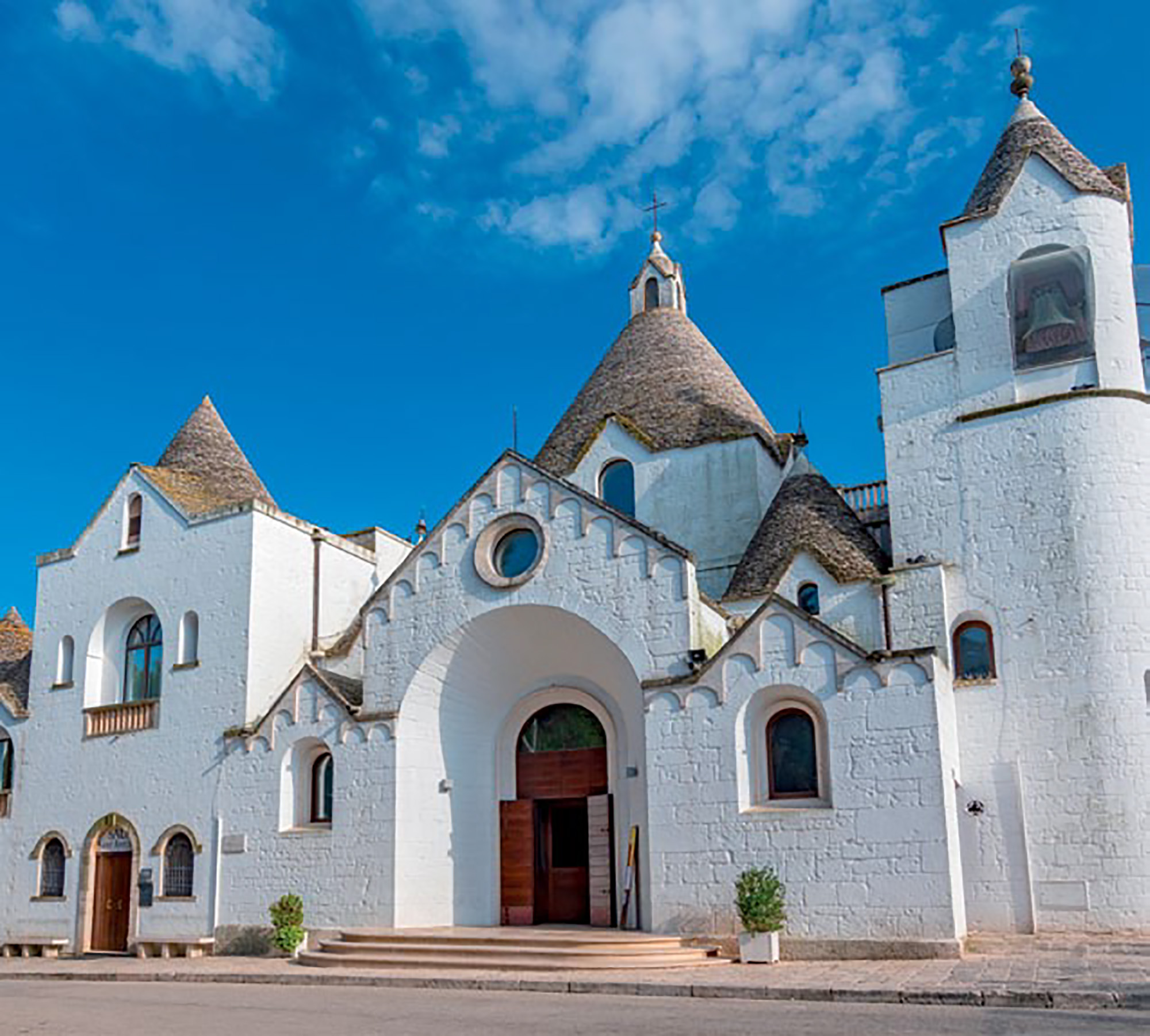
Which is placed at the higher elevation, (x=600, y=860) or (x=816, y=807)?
(x=816, y=807)

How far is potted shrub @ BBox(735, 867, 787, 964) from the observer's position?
16281 millimetres

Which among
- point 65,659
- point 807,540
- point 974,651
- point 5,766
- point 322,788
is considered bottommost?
point 322,788

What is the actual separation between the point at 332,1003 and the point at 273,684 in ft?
34.3

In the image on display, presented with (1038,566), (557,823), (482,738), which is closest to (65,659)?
(482,738)

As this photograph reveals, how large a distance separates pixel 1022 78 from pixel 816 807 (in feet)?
52.1

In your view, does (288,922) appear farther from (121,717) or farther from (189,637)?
(121,717)

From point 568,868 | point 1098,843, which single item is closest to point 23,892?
point 568,868

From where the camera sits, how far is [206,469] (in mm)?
27547

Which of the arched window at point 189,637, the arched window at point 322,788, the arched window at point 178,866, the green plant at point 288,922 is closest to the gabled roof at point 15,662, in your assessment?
the arched window at point 189,637

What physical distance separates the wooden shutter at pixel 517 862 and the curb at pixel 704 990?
16.3ft

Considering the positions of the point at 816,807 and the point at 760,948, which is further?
the point at 816,807

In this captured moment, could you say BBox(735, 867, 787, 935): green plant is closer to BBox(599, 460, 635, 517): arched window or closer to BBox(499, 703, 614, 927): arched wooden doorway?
BBox(499, 703, 614, 927): arched wooden doorway

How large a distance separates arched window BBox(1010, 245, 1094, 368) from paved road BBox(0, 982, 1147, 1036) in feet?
40.7

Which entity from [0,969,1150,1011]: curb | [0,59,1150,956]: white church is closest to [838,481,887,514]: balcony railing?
[0,59,1150,956]: white church
